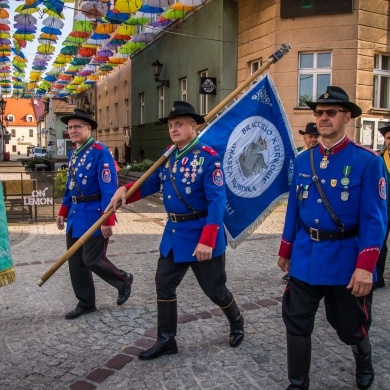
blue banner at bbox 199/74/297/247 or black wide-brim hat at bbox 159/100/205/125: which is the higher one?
black wide-brim hat at bbox 159/100/205/125

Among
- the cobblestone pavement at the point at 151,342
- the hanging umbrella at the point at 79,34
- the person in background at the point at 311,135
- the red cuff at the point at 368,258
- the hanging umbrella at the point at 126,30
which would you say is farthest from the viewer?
the hanging umbrella at the point at 79,34

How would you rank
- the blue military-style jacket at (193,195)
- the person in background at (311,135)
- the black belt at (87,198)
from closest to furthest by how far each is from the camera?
the blue military-style jacket at (193,195) → the black belt at (87,198) → the person in background at (311,135)

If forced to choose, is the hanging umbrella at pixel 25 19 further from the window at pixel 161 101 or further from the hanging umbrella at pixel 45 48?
the window at pixel 161 101

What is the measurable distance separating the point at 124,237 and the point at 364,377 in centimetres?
644

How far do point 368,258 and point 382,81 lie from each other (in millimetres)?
12293

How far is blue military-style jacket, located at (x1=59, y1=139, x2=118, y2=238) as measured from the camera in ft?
15.3

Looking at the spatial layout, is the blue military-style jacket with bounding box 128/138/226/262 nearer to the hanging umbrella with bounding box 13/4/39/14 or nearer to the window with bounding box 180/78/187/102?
the hanging umbrella with bounding box 13/4/39/14

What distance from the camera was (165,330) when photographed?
3.89 m

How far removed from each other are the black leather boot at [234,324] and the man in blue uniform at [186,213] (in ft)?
0.38

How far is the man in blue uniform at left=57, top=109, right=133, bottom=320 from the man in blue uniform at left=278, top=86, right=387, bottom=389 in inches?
82.9

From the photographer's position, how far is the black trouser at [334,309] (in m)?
Answer: 3.05

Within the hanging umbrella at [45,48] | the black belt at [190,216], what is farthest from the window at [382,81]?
the hanging umbrella at [45,48]

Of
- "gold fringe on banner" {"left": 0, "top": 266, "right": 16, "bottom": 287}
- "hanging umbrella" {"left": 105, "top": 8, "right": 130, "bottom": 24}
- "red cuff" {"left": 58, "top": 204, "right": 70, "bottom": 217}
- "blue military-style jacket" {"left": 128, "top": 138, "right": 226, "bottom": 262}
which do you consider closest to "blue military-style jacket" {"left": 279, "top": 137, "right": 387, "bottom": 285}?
"blue military-style jacket" {"left": 128, "top": 138, "right": 226, "bottom": 262}

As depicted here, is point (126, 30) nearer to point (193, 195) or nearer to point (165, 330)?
point (193, 195)
